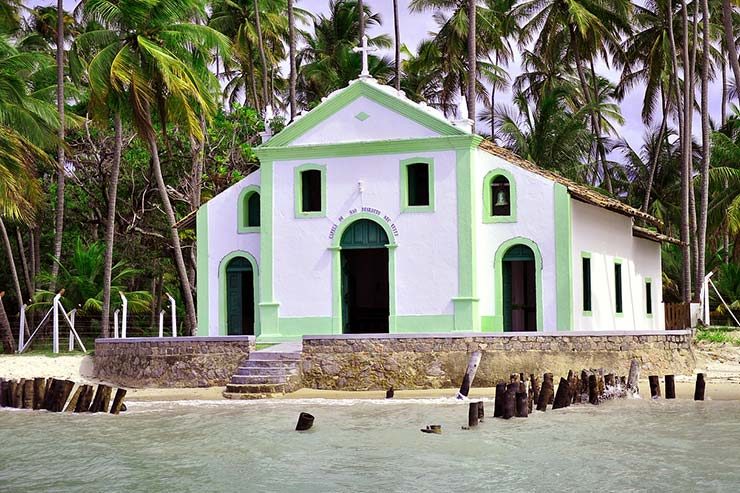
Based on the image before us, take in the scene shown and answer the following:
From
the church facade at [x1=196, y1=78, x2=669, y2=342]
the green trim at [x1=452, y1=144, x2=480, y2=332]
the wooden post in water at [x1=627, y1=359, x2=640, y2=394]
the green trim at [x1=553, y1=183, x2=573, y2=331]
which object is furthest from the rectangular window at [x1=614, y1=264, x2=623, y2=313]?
the wooden post in water at [x1=627, y1=359, x2=640, y2=394]

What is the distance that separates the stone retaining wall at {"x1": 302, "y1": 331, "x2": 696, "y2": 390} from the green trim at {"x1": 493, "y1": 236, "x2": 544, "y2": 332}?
2962mm

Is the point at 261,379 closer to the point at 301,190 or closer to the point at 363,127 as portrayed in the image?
the point at 301,190

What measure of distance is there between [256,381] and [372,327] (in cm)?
768

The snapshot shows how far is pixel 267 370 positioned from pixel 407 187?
21.5 ft

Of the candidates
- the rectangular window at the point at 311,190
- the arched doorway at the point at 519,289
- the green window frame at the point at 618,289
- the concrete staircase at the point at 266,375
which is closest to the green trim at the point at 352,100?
the rectangular window at the point at 311,190

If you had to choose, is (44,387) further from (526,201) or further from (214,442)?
(526,201)

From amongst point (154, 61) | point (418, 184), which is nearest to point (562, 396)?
point (418, 184)

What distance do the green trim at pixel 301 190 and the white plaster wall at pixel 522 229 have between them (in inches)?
161

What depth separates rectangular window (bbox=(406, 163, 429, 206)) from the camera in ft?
91.0

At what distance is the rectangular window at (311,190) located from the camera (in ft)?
93.7

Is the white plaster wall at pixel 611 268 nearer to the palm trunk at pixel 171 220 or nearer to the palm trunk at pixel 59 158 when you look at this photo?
the palm trunk at pixel 171 220

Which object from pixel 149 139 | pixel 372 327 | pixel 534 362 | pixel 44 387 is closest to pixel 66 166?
pixel 149 139

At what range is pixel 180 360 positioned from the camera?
2531cm

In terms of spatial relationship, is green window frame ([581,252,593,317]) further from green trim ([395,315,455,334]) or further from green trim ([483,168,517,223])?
green trim ([395,315,455,334])
